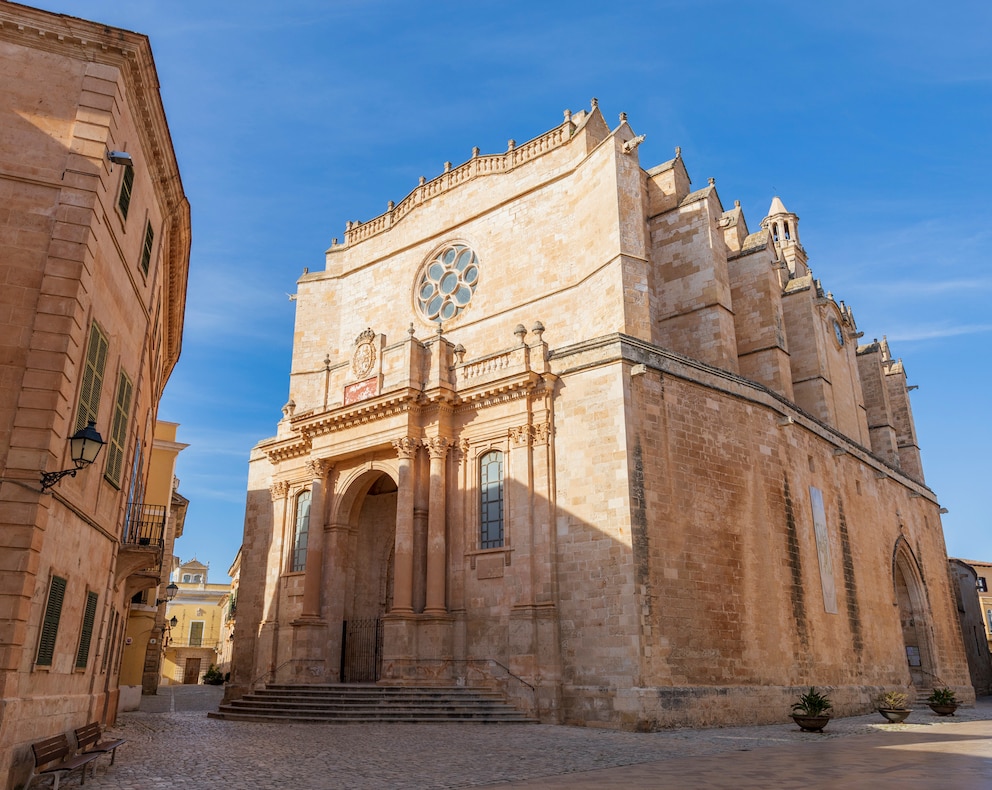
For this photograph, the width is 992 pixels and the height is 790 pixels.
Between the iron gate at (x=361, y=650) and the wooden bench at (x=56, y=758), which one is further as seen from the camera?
the iron gate at (x=361, y=650)

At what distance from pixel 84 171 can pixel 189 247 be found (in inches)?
267

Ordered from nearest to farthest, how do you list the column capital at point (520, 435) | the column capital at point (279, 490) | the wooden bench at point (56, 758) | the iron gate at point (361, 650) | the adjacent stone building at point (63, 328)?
the wooden bench at point (56, 758)
the adjacent stone building at point (63, 328)
the column capital at point (520, 435)
the iron gate at point (361, 650)
the column capital at point (279, 490)

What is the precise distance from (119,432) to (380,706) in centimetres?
769

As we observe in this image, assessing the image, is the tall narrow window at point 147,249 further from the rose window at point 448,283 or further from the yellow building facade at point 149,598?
the yellow building facade at point 149,598

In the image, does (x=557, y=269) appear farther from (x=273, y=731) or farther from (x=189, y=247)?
(x=273, y=731)

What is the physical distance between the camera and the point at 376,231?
87.8 feet

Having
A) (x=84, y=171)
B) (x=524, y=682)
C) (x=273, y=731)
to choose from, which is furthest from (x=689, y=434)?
(x=84, y=171)

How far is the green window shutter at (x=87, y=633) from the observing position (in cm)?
1024

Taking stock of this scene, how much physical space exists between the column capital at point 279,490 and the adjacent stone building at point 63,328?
32.1ft

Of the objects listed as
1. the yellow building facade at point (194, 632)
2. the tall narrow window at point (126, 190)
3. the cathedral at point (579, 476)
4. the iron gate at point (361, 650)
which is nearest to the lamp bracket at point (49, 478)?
the tall narrow window at point (126, 190)

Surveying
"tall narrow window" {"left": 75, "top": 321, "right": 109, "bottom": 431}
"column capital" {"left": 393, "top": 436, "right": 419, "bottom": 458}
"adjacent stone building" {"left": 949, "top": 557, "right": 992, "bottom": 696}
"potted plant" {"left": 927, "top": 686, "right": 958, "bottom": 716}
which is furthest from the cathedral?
"adjacent stone building" {"left": 949, "top": 557, "right": 992, "bottom": 696}

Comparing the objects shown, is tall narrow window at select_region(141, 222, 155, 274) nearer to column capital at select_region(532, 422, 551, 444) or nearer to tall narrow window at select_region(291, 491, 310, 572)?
column capital at select_region(532, 422, 551, 444)

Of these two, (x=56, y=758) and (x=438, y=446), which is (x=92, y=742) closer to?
(x=56, y=758)

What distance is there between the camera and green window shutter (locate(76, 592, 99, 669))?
10242 mm
